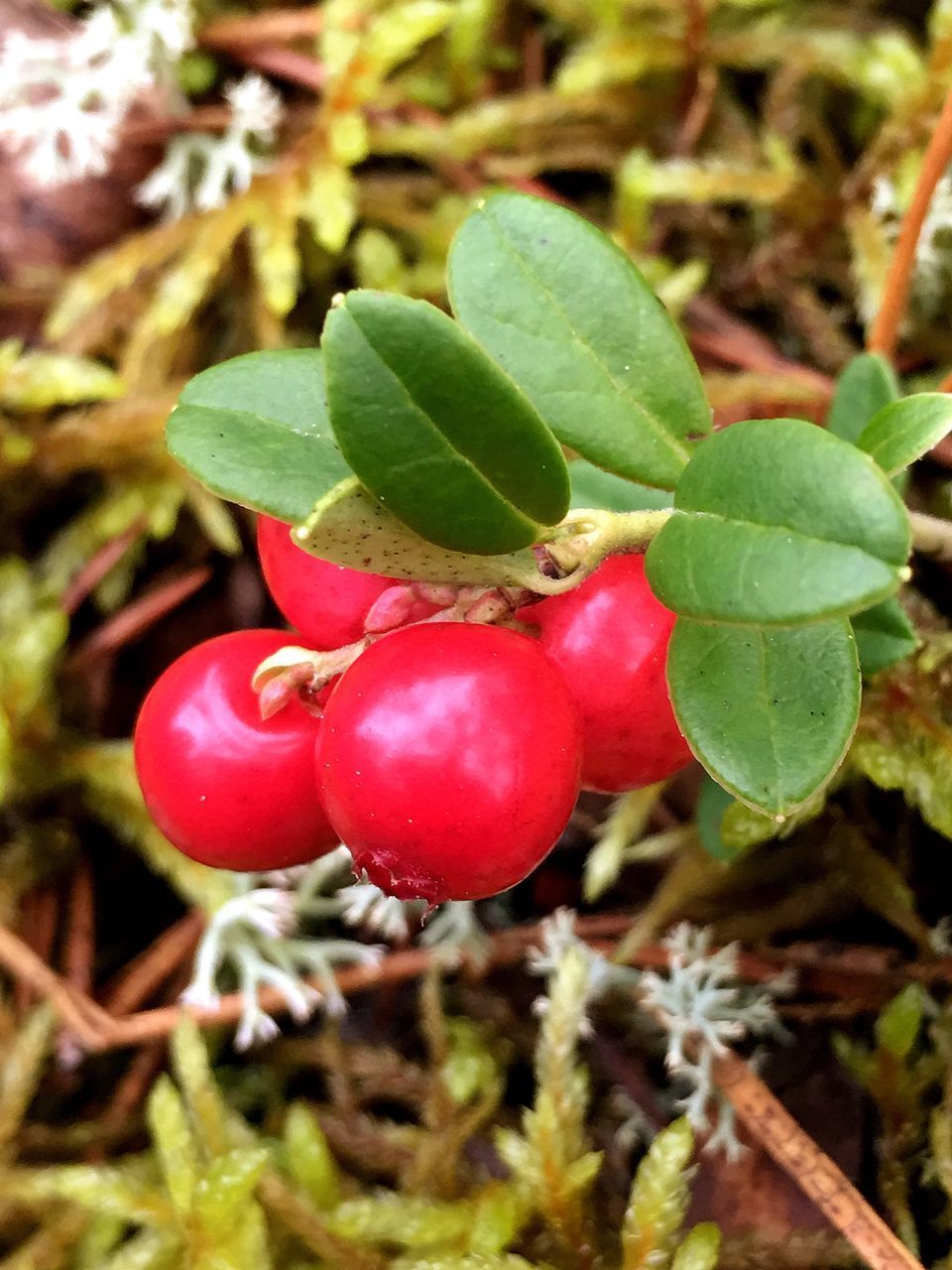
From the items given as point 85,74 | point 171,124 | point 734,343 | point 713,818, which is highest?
point 85,74

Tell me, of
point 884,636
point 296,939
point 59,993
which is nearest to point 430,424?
point 884,636

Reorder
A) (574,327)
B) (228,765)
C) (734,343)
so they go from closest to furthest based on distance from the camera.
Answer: (228,765), (574,327), (734,343)

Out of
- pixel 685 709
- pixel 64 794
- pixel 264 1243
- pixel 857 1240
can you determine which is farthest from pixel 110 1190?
pixel 685 709

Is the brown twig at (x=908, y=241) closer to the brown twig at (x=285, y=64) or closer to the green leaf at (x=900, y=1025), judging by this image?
the green leaf at (x=900, y=1025)

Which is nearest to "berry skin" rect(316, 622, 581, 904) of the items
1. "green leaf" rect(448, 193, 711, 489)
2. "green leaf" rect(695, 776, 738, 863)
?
"green leaf" rect(448, 193, 711, 489)

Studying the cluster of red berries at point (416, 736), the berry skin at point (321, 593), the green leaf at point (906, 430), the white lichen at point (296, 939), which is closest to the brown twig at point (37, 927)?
the white lichen at point (296, 939)

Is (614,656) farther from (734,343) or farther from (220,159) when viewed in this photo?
(220,159)
